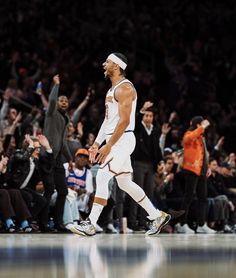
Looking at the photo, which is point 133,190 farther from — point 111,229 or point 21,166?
point 111,229

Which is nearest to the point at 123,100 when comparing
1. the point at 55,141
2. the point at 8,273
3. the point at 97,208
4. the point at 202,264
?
the point at 97,208

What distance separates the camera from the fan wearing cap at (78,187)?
1080cm

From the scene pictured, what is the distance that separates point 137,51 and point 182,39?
1.27 m

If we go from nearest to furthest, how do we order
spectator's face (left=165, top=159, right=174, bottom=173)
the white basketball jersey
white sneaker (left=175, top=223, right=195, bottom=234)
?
the white basketball jersey, white sneaker (left=175, top=223, right=195, bottom=234), spectator's face (left=165, top=159, right=174, bottom=173)

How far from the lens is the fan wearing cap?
35.4 feet

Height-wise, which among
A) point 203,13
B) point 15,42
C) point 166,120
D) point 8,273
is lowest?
point 8,273

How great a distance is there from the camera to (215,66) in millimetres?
19562

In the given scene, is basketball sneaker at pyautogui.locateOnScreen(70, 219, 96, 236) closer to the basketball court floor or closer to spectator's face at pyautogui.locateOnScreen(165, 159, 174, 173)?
the basketball court floor

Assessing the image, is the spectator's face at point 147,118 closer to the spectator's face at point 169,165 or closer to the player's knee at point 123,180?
the spectator's face at point 169,165

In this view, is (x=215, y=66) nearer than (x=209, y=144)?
No

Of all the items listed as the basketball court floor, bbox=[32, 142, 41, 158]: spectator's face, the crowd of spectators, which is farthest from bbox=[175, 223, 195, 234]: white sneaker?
the basketball court floor

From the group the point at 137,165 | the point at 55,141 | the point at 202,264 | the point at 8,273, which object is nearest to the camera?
the point at 8,273

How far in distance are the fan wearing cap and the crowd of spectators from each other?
9.15 feet

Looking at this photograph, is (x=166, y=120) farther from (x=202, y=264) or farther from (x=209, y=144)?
(x=202, y=264)
